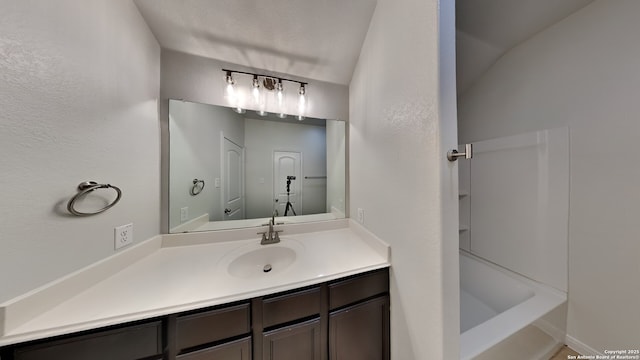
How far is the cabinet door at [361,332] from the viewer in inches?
36.4

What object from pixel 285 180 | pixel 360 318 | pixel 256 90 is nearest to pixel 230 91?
pixel 256 90

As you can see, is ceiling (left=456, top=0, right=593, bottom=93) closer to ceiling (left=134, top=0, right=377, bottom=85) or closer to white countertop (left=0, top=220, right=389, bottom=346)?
ceiling (left=134, top=0, right=377, bottom=85)

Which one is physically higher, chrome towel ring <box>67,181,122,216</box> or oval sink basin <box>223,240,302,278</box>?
chrome towel ring <box>67,181,122,216</box>

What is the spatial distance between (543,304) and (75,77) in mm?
3019

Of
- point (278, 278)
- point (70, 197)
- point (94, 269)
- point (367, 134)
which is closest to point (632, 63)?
point (367, 134)

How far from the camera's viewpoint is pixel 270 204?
62.8 inches

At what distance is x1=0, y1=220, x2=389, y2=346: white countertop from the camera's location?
1.98 ft

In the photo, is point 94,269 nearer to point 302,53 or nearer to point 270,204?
point 270,204

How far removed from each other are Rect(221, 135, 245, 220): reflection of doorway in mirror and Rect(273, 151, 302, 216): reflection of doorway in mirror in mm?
295

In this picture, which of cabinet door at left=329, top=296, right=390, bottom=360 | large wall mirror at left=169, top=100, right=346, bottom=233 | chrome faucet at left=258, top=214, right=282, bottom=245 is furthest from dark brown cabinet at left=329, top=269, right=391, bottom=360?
large wall mirror at left=169, top=100, right=346, bottom=233

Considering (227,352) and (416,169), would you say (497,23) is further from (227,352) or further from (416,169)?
(227,352)

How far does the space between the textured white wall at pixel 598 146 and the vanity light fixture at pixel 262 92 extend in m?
1.93

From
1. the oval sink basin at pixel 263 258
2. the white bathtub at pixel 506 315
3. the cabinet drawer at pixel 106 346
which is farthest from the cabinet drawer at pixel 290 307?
the white bathtub at pixel 506 315

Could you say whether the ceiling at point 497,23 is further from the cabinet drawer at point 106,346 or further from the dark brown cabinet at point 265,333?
the cabinet drawer at point 106,346
